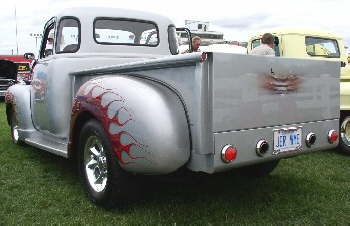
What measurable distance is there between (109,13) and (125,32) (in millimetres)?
285

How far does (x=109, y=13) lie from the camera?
453 centimetres

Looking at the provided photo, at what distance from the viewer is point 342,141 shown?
5473 mm

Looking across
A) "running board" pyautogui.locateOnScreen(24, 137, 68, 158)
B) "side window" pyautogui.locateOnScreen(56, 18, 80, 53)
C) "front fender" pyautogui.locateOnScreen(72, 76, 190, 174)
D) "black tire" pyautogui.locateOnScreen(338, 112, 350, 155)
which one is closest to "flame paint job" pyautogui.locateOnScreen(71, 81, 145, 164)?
"front fender" pyautogui.locateOnScreen(72, 76, 190, 174)

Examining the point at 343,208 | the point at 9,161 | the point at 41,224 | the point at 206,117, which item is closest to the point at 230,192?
the point at 343,208

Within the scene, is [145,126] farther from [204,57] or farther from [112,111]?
[204,57]

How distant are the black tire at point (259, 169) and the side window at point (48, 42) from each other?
254 centimetres

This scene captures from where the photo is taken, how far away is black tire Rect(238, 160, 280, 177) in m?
4.06

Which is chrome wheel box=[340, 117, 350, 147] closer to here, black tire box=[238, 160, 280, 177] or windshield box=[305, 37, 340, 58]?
black tire box=[238, 160, 280, 177]

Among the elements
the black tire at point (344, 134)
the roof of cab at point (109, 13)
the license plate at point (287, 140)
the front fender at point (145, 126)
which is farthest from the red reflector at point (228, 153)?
the black tire at point (344, 134)

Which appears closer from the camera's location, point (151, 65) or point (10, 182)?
point (151, 65)

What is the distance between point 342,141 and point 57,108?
3.82 metres

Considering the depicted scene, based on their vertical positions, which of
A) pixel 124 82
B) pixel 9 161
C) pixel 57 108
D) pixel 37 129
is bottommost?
pixel 9 161

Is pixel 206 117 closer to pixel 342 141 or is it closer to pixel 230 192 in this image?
pixel 230 192

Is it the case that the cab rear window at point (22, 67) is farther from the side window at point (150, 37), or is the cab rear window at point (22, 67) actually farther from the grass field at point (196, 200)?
the side window at point (150, 37)
